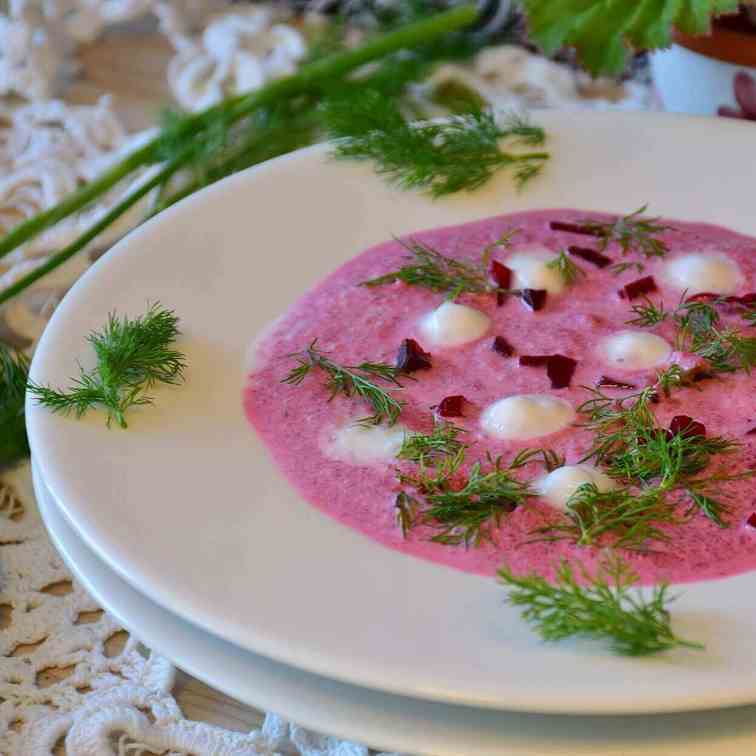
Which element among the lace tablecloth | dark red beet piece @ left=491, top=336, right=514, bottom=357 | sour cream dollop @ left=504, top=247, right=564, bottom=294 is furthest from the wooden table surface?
dark red beet piece @ left=491, top=336, right=514, bottom=357

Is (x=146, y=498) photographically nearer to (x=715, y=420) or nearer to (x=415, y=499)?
(x=415, y=499)

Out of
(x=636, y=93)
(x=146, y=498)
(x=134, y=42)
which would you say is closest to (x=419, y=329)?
(x=146, y=498)

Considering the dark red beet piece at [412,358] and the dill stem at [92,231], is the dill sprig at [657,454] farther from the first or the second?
the dill stem at [92,231]

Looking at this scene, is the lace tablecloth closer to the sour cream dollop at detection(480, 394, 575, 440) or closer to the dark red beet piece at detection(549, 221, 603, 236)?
the sour cream dollop at detection(480, 394, 575, 440)

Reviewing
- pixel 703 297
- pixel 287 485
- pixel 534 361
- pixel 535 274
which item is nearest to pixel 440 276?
pixel 535 274

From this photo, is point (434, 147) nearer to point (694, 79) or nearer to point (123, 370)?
point (694, 79)

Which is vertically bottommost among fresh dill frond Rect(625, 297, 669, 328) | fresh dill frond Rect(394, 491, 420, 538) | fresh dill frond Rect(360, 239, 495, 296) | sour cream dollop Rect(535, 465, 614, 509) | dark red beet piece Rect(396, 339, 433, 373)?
fresh dill frond Rect(394, 491, 420, 538)

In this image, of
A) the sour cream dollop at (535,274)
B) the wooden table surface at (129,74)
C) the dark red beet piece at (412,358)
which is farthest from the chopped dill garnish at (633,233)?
the wooden table surface at (129,74)
